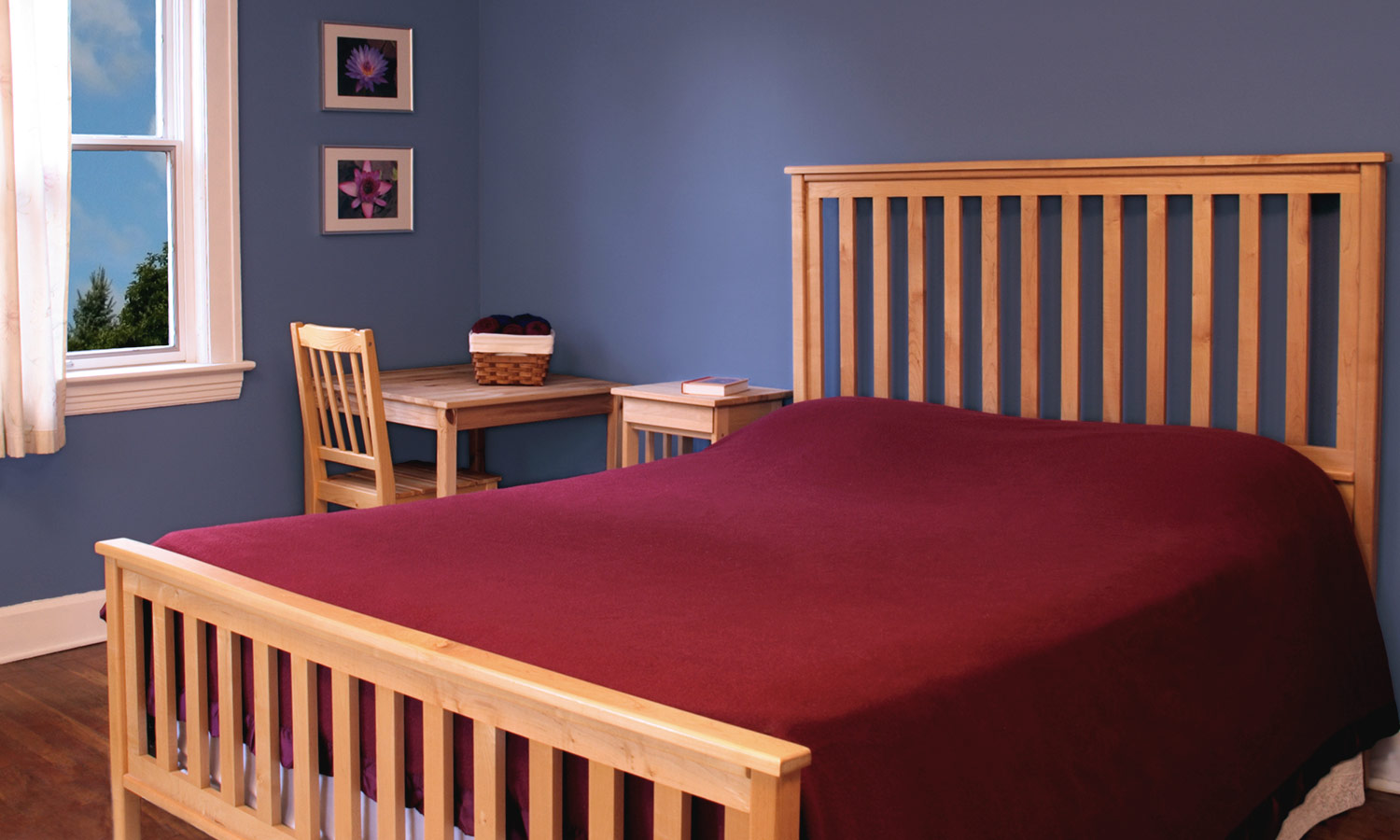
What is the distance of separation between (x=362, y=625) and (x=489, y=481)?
243cm

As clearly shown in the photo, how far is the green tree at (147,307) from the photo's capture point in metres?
3.95

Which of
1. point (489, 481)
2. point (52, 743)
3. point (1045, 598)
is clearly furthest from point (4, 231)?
point (1045, 598)

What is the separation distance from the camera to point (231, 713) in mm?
2170

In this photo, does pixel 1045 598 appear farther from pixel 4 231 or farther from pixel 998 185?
pixel 4 231

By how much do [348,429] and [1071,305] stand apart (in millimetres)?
2016

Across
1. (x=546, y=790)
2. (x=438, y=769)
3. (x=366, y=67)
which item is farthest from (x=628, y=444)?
(x=546, y=790)

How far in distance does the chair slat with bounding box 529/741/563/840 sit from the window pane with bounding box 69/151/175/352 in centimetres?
274

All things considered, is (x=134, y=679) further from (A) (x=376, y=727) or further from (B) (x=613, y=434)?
(B) (x=613, y=434)

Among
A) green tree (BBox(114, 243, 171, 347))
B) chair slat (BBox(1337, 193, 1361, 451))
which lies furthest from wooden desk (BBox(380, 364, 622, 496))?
chair slat (BBox(1337, 193, 1361, 451))

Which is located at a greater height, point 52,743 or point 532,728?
point 532,728

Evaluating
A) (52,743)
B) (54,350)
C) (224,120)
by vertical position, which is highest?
(224,120)

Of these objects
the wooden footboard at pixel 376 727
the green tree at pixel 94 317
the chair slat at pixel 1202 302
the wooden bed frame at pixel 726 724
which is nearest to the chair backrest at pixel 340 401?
the green tree at pixel 94 317

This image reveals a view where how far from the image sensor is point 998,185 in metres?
3.28

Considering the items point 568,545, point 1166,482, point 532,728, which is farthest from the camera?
point 1166,482
